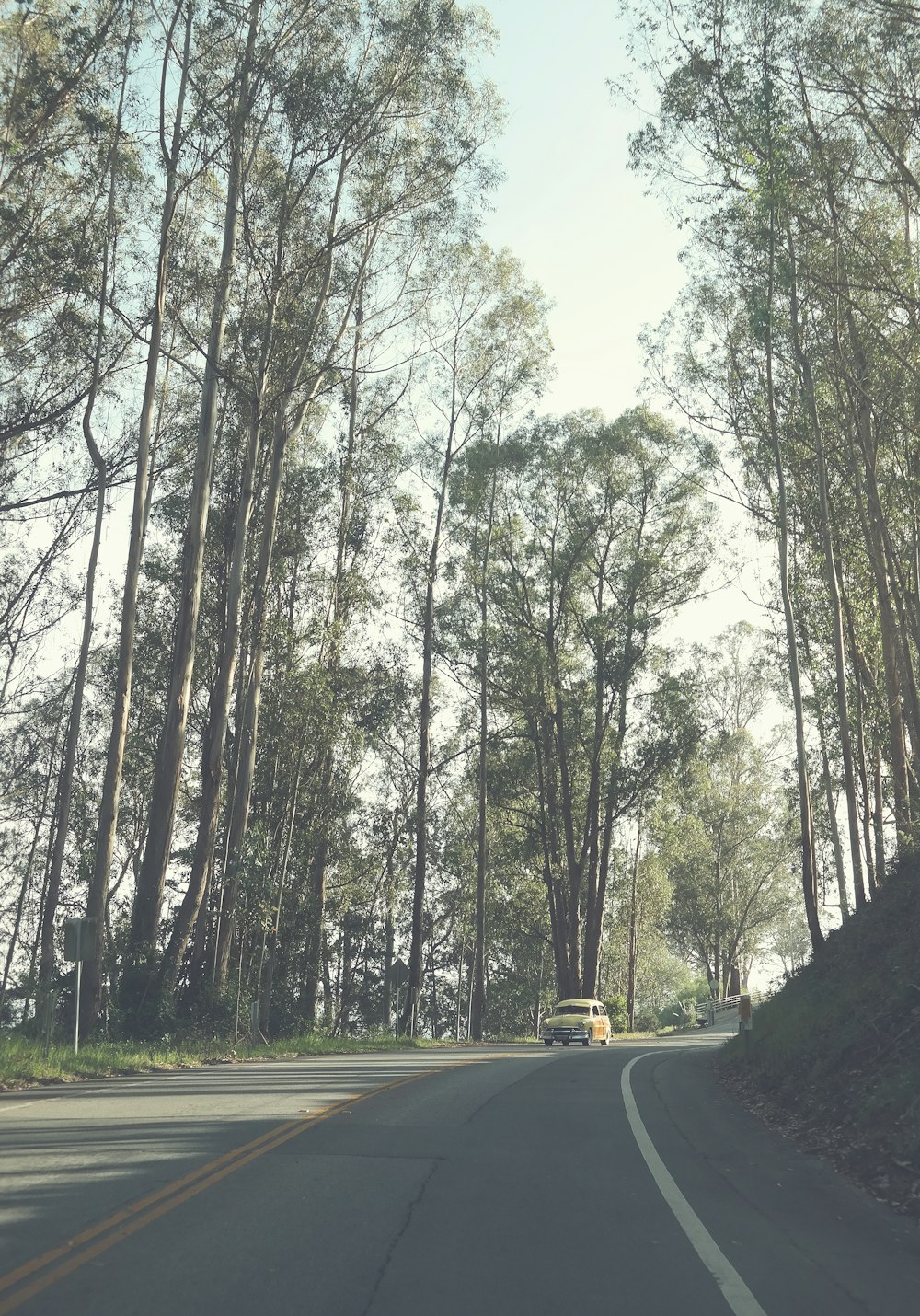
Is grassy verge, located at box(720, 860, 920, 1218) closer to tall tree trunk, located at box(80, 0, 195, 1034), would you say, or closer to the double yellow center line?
the double yellow center line

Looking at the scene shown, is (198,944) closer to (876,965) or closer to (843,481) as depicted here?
(876,965)

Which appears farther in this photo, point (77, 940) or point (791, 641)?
point (791, 641)

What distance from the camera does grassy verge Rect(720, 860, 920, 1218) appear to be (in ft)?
30.9

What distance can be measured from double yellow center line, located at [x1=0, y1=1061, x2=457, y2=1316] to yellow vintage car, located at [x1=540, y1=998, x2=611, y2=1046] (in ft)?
77.5

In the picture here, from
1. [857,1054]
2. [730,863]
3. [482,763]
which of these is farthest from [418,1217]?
[730,863]

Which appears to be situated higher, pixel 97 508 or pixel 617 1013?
pixel 97 508

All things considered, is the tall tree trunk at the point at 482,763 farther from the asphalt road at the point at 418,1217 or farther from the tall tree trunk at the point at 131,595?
the asphalt road at the point at 418,1217

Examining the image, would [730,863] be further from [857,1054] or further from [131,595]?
[857,1054]

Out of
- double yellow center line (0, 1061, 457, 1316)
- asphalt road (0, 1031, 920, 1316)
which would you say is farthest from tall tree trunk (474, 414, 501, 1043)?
double yellow center line (0, 1061, 457, 1316)

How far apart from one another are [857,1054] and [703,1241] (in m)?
7.10

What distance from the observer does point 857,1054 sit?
1262 cm

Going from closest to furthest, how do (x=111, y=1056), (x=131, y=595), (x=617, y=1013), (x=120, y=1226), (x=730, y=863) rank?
1. (x=120, y=1226)
2. (x=111, y=1056)
3. (x=131, y=595)
4. (x=617, y=1013)
5. (x=730, y=863)

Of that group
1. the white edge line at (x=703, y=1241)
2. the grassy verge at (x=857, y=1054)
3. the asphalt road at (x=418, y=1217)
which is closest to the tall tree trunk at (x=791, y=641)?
the grassy verge at (x=857, y=1054)

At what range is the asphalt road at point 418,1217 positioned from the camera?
5.11 metres
